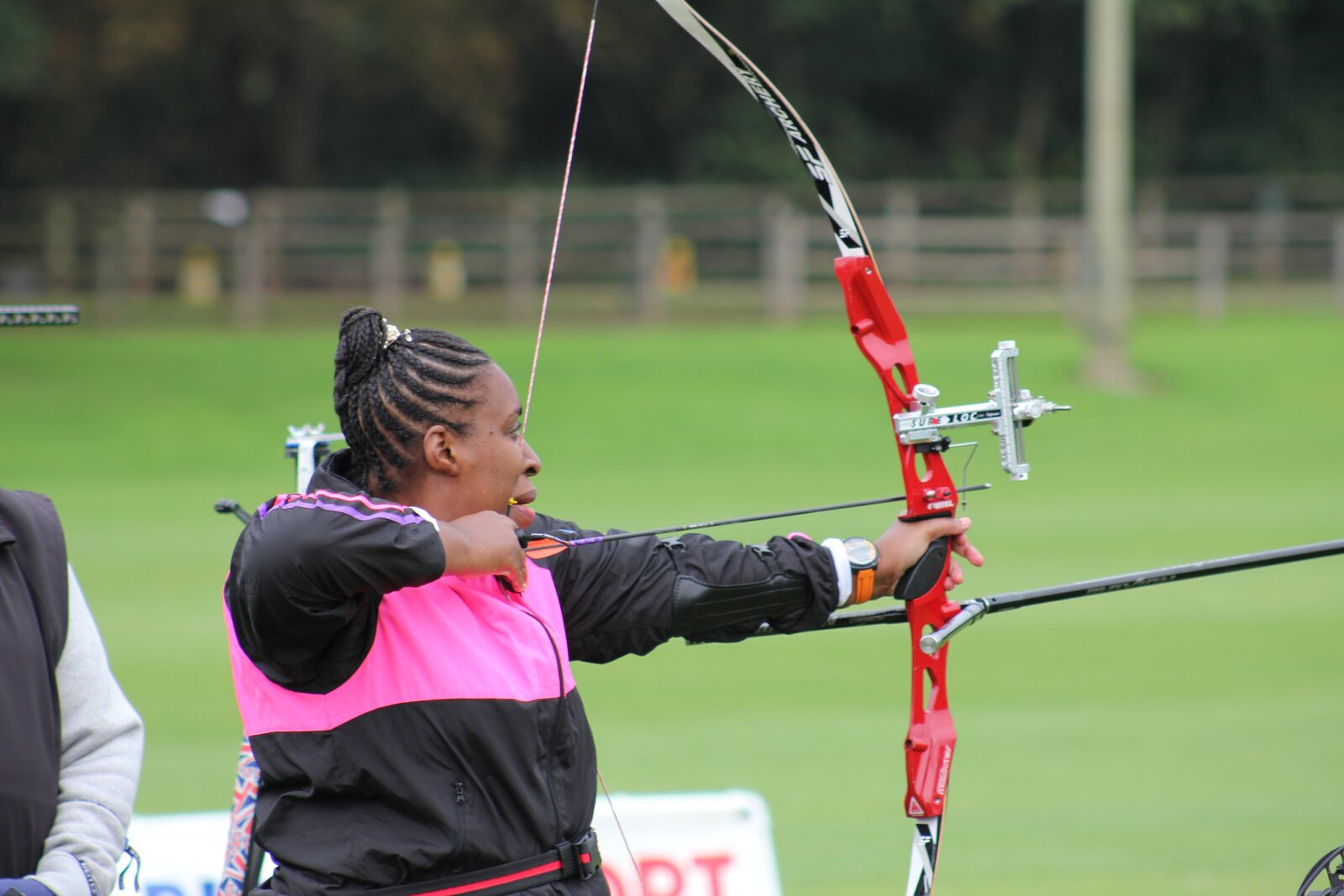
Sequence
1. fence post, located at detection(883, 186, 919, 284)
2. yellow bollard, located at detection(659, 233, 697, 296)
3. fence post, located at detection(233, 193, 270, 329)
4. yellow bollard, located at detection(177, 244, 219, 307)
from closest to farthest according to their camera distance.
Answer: fence post, located at detection(233, 193, 270, 329) < yellow bollard, located at detection(177, 244, 219, 307) < fence post, located at detection(883, 186, 919, 284) < yellow bollard, located at detection(659, 233, 697, 296)

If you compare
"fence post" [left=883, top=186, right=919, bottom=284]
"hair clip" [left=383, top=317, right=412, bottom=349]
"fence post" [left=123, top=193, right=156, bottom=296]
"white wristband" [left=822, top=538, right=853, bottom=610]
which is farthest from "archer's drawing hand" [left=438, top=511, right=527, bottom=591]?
"fence post" [left=123, top=193, right=156, bottom=296]

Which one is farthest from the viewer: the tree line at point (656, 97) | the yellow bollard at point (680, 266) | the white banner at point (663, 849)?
the tree line at point (656, 97)

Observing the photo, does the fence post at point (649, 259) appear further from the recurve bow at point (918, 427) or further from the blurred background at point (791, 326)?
the recurve bow at point (918, 427)

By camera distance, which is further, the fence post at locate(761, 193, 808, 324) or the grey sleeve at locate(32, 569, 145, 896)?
the fence post at locate(761, 193, 808, 324)

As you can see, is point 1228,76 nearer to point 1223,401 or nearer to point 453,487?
point 1223,401

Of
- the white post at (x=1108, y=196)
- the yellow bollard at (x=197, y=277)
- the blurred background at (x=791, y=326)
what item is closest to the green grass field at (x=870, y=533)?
the blurred background at (x=791, y=326)

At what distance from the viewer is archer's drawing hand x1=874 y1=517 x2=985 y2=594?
269 cm

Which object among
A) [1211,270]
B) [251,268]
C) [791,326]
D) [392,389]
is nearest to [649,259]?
[791,326]

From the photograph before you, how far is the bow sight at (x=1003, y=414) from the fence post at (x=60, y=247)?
72.4 feet

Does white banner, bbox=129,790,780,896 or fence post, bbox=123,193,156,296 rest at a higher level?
fence post, bbox=123,193,156,296

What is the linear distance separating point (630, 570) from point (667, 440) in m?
13.0

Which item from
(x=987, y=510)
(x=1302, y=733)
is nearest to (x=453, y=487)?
(x=1302, y=733)

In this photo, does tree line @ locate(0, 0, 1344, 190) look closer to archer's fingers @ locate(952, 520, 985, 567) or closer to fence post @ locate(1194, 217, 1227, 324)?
fence post @ locate(1194, 217, 1227, 324)

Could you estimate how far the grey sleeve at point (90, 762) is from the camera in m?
2.52
